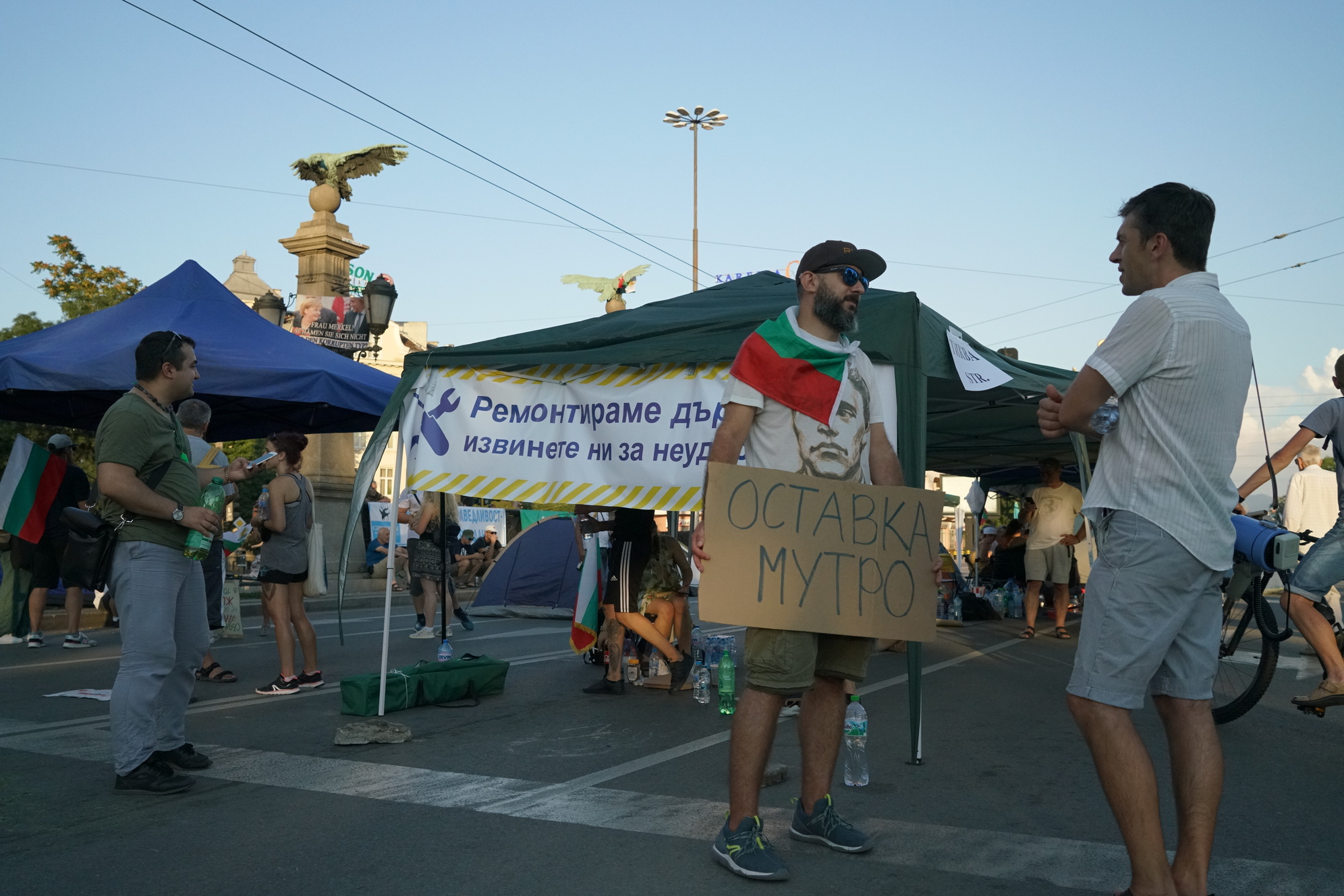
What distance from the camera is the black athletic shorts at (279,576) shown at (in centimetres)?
759

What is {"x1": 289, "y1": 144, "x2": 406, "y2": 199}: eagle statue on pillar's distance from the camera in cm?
1888

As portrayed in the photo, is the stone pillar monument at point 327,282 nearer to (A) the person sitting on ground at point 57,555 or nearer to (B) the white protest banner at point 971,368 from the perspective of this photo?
(A) the person sitting on ground at point 57,555

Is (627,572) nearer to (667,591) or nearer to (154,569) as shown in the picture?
(667,591)

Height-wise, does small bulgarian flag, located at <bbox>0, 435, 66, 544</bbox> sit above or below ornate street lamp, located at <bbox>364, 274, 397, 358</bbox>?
below

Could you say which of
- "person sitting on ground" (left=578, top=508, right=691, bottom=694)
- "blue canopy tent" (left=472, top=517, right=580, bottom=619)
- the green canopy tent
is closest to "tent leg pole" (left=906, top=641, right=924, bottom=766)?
the green canopy tent

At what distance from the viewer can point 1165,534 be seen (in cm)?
301

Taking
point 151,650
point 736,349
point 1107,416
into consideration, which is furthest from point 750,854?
point 736,349

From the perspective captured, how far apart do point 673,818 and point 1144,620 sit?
6.92ft

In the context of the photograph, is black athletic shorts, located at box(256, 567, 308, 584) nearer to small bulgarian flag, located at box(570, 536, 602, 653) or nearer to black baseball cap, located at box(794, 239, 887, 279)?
small bulgarian flag, located at box(570, 536, 602, 653)

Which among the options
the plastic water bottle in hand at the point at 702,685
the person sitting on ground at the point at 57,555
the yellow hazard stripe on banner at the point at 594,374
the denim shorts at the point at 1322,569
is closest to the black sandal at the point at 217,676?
the person sitting on ground at the point at 57,555

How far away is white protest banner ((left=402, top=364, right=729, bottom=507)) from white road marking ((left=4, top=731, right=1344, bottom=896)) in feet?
6.44

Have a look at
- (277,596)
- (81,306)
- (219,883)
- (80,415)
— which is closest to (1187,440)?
(219,883)

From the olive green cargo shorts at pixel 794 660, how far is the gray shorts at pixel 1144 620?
0.89 m

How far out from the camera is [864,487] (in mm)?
3992
